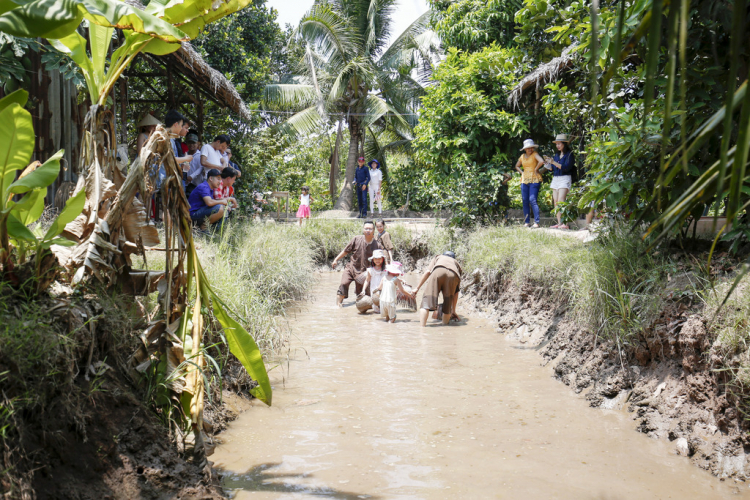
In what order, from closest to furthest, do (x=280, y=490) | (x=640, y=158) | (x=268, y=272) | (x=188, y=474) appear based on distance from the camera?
(x=188, y=474) → (x=280, y=490) → (x=640, y=158) → (x=268, y=272)

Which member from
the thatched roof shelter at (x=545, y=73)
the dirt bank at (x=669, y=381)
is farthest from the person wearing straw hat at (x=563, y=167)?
the dirt bank at (x=669, y=381)

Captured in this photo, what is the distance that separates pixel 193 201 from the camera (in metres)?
8.28

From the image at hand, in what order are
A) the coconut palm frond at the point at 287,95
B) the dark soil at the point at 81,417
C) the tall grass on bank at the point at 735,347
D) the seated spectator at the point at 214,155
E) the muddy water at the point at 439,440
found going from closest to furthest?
1. the dark soil at the point at 81,417
2. the muddy water at the point at 439,440
3. the tall grass on bank at the point at 735,347
4. the seated spectator at the point at 214,155
5. the coconut palm frond at the point at 287,95

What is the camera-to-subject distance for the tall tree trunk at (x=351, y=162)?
23609 mm

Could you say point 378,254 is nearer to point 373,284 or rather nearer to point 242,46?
point 373,284

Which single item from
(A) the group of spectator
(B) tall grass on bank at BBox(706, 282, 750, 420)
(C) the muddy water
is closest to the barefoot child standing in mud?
(C) the muddy water

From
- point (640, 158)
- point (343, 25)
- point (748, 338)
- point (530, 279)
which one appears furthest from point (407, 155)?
point (748, 338)

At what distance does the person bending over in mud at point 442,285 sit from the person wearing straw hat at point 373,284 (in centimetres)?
110

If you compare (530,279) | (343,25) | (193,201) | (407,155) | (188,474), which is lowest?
(188,474)

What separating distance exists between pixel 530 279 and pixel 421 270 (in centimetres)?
624

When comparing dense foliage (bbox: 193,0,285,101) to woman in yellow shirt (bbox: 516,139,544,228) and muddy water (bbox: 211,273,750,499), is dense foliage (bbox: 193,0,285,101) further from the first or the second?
muddy water (bbox: 211,273,750,499)

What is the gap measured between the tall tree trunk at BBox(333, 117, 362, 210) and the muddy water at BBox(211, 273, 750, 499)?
58.6 ft

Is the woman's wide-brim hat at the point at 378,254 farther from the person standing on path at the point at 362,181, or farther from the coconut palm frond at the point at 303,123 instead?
the coconut palm frond at the point at 303,123

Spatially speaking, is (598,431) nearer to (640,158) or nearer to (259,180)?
(640,158)
